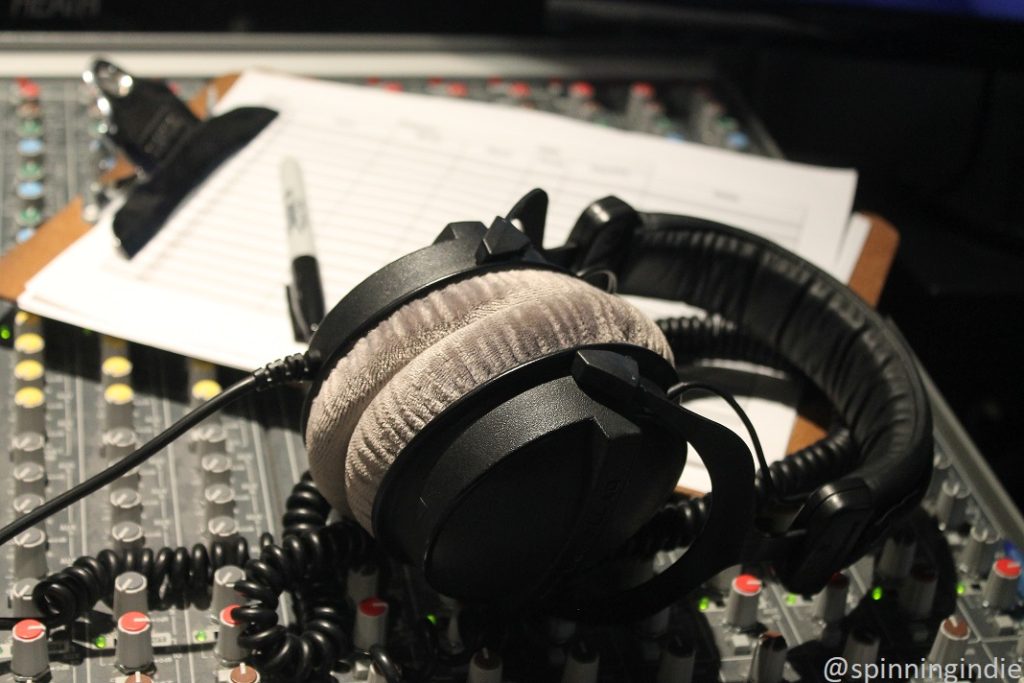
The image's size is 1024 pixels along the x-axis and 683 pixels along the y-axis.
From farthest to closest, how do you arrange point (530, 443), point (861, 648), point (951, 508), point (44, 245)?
1. point (44, 245)
2. point (951, 508)
3. point (861, 648)
4. point (530, 443)

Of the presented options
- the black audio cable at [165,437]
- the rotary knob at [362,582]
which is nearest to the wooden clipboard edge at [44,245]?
the black audio cable at [165,437]

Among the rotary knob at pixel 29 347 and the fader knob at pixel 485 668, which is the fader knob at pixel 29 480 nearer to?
the rotary knob at pixel 29 347

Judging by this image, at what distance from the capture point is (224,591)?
671 mm

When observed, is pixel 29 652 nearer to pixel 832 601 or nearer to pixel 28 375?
pixel 28 375

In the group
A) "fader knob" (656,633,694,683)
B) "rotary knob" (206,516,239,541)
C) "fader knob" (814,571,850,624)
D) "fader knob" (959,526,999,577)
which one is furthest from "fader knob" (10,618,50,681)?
"fader knob" (959,526,999,577)

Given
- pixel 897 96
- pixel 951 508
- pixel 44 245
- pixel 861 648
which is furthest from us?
pixel 897 96

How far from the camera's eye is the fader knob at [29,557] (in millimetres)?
665

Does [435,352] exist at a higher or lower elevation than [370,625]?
higher

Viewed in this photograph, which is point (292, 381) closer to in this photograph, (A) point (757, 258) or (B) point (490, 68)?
(A) point (757, 258)

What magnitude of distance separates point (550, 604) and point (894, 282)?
0.60 m

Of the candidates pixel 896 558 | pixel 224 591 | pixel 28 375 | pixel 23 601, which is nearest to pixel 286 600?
pixel 224 591

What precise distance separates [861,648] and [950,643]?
53 millimetres

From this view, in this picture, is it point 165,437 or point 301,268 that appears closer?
point 165,437

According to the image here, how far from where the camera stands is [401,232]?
972 millimetres
